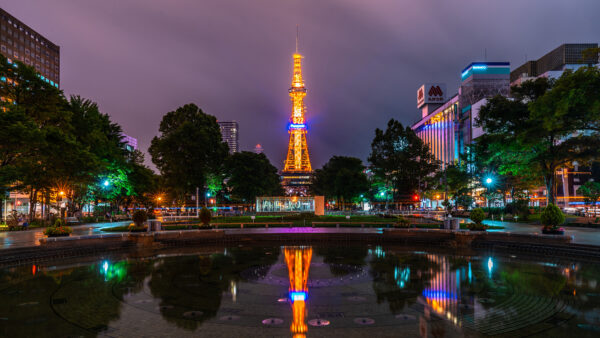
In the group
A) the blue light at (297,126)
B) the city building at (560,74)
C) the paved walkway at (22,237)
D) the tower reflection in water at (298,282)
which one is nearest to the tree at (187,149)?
→ the paved walkway at (22,237)

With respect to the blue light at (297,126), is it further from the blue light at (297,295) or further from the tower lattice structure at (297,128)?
the blue light at (297,295)

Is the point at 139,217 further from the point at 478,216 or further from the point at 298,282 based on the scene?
the point at 478,216

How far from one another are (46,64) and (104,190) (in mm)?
93563

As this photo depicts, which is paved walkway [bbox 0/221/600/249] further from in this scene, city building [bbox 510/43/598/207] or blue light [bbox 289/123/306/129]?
blue light [bbox 289/123/306/129]

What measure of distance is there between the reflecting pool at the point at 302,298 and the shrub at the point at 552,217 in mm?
4860

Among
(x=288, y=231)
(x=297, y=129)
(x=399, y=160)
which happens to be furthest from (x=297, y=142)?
(x=288, y=231)

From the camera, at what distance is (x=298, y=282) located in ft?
44.6

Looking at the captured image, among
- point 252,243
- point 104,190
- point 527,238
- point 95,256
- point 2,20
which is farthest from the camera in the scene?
point 2,20

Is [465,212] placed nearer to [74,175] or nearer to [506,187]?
[506,187]

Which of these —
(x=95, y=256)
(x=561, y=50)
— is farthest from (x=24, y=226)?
(x=561, y=50)

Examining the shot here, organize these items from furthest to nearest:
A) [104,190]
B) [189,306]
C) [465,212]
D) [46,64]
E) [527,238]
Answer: [46,64] → [465,212] → [104,190] → [527,238] → [189,306]

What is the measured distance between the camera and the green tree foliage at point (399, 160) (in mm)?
57781

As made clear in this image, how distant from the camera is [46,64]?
113125 mm

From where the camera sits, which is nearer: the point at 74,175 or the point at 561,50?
the point at 74,175
